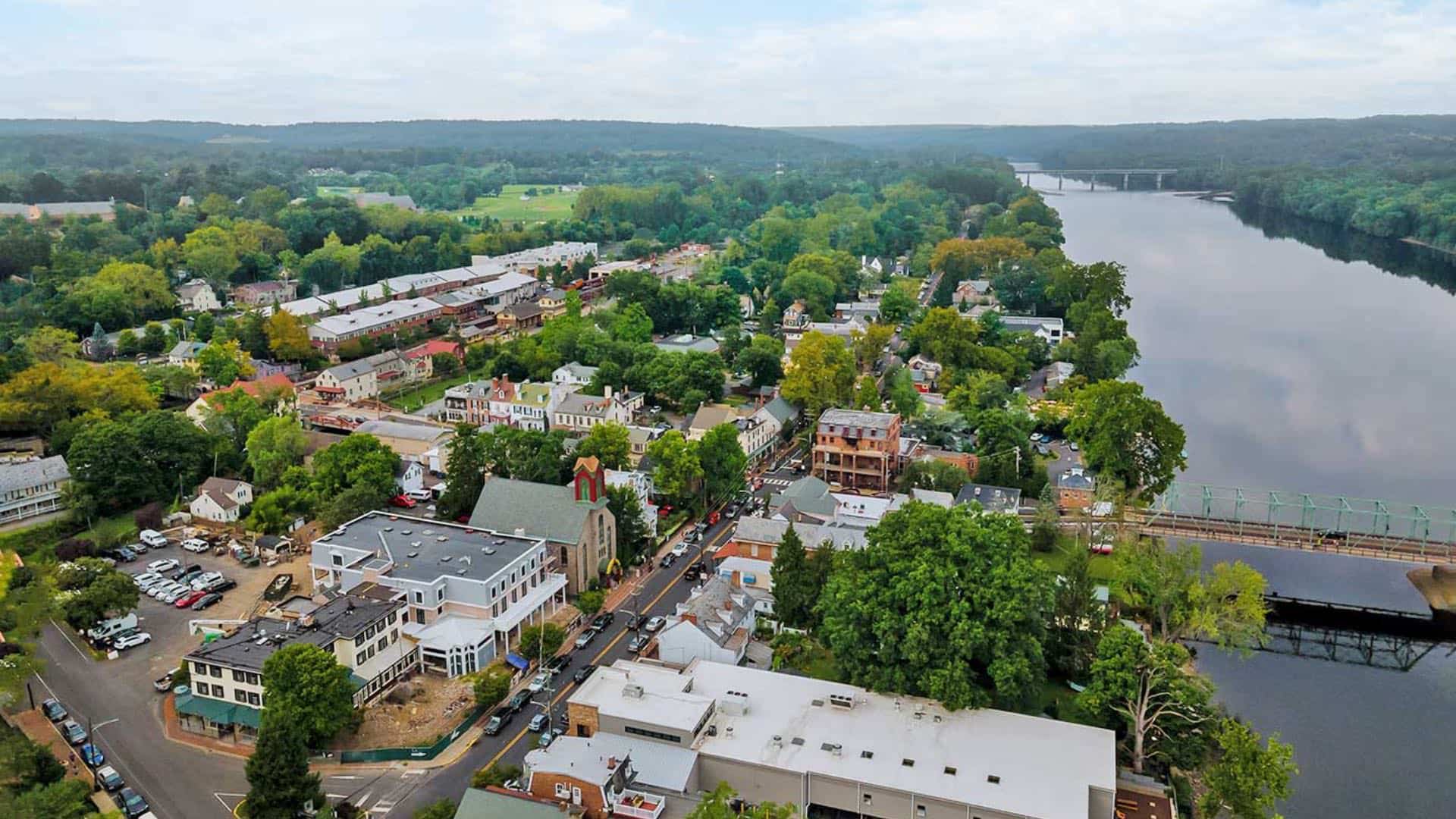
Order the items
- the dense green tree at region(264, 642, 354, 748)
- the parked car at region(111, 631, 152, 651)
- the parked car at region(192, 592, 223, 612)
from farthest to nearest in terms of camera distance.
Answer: the parked car at region(192, 592, 223, 612) → the parked car at region(111, 631, 152, 651) → the dense green tree at region(264, 642, 354, 748)

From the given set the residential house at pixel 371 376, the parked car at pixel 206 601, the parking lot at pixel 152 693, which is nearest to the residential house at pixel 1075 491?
the parking lot at pixel 152 693

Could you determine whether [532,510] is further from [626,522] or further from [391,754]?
[391,754]

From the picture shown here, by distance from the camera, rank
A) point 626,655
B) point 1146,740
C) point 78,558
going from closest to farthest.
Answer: point 1146,740, point 626,655, point 78,558

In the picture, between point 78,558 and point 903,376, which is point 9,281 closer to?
point 78,558

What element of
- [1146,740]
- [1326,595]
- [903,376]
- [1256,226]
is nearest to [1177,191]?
[1256,226]

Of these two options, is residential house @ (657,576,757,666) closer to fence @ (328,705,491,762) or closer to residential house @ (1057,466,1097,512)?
fence @ (328,705,491,762)

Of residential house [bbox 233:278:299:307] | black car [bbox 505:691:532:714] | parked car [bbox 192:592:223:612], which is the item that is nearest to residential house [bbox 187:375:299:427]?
parked car [bbox 192:592:223:612]
